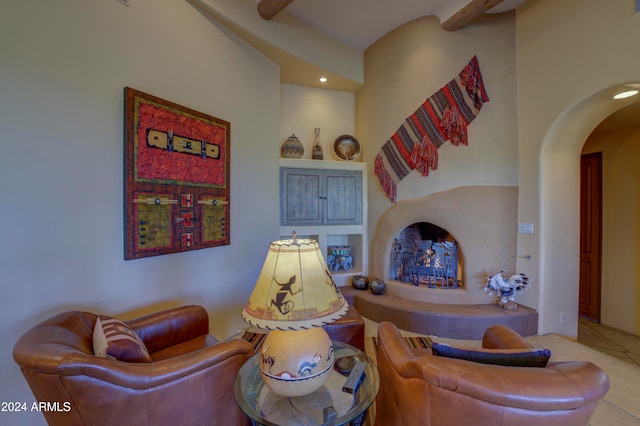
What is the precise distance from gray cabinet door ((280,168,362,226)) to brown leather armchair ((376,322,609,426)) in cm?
277

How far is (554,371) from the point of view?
1.01 meters

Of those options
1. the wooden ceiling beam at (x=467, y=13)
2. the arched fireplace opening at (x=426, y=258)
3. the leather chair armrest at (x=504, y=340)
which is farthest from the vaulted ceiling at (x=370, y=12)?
the leather chair armrest at (x=504, y=340)

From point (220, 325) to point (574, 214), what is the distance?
391cm

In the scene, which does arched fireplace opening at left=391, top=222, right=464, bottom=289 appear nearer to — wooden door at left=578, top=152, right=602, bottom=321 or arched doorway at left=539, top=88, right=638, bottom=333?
arched doorway at left=539, top=88, right=638, bottom=333

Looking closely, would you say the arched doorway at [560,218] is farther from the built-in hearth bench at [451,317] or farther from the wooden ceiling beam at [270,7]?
the wooden ceiling beam at [270,7]

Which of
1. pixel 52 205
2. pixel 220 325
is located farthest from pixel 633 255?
pixel 52 205

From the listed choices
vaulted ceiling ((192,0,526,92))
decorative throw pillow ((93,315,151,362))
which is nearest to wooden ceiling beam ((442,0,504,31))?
vaulted ceiling ((192,0,526,92))

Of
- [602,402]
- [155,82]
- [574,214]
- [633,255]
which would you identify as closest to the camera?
[602,402]

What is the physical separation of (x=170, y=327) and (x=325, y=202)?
8.06ft

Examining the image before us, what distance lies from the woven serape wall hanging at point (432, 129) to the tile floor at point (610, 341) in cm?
278

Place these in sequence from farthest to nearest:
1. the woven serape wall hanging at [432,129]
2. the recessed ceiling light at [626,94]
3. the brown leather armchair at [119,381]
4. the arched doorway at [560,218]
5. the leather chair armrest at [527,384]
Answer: the woven serape wall hanging at [432,129], the arched doorway at [560,218], the recessed ceiling light at [626,94], the brown leather armchair at [119,381], the leather chair armrest at [527,384]

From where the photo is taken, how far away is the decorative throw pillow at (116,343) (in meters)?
1.29

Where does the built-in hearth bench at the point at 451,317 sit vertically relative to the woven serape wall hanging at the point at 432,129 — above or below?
below

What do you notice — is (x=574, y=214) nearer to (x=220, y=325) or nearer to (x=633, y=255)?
(x=633, y=255)
